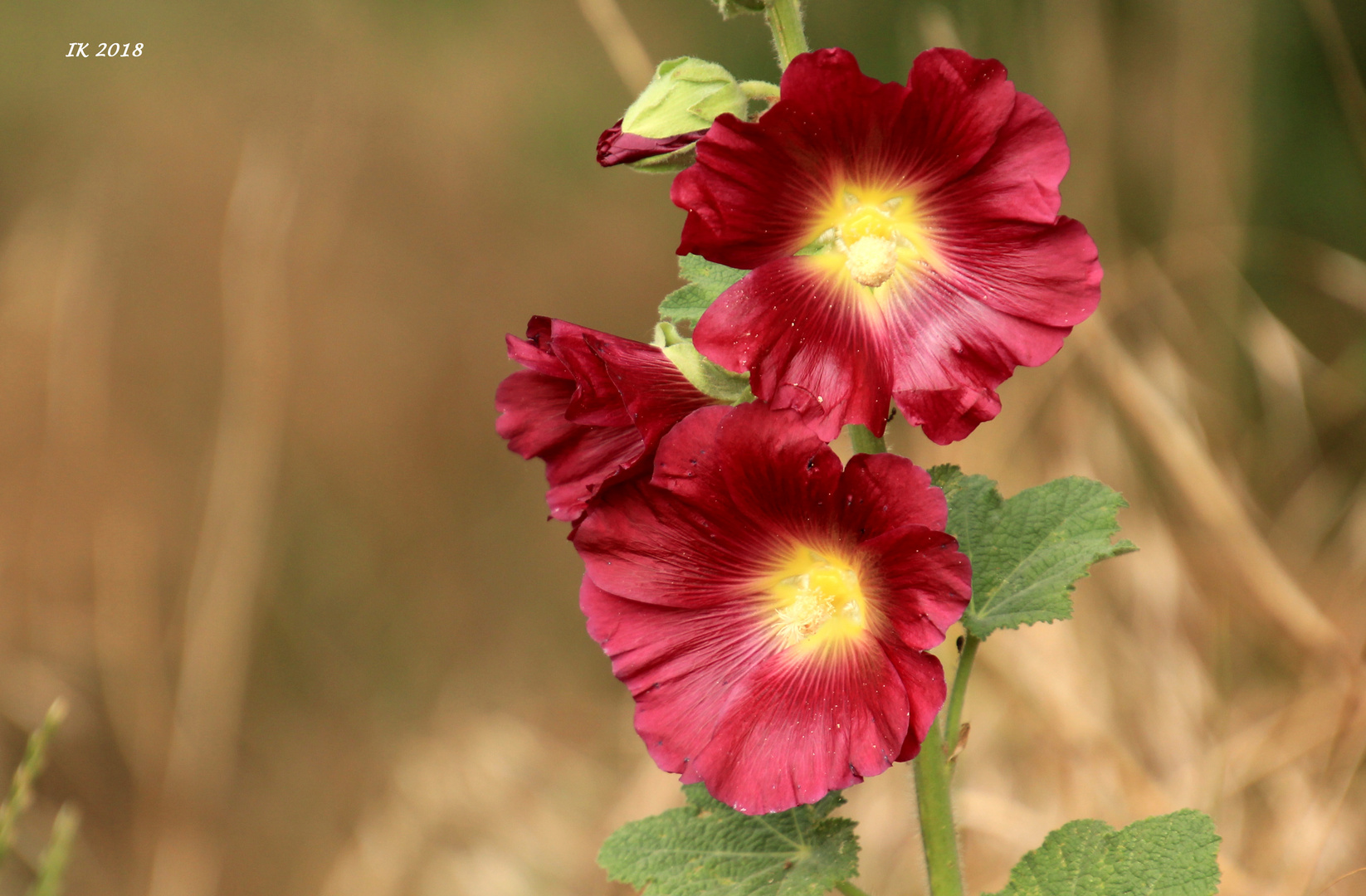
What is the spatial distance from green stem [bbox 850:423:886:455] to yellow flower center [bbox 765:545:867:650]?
76mm

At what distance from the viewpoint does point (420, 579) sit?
3293 mm

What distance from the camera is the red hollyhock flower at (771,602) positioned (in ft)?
2.31

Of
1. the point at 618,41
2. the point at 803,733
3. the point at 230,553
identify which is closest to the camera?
the point at 803,733

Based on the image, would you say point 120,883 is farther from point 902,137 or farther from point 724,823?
point 902,137

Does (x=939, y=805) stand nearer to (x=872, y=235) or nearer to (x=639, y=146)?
(x=872, y=235)

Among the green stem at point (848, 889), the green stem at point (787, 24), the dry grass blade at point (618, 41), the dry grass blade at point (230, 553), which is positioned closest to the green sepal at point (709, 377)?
the green stem at point (787, 24)

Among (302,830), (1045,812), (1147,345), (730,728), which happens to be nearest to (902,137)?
(730,728)

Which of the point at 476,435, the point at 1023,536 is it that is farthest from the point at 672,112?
the point at 476,435

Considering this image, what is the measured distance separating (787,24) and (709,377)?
0.25 metres

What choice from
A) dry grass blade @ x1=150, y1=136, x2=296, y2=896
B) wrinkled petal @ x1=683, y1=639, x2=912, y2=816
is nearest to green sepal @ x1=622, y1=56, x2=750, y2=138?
wrinkled petal @ x1=683, y1=639, x2=912, y2=816

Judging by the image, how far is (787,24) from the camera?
79cm

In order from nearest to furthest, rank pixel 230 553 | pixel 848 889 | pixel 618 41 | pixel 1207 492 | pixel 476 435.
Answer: pixel 848 889, pixel 618 41, pixel 1207 492, pixel 230 553, pixel 476 435

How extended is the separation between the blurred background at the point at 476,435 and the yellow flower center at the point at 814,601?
2.92ft

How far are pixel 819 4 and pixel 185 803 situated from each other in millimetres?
2556
